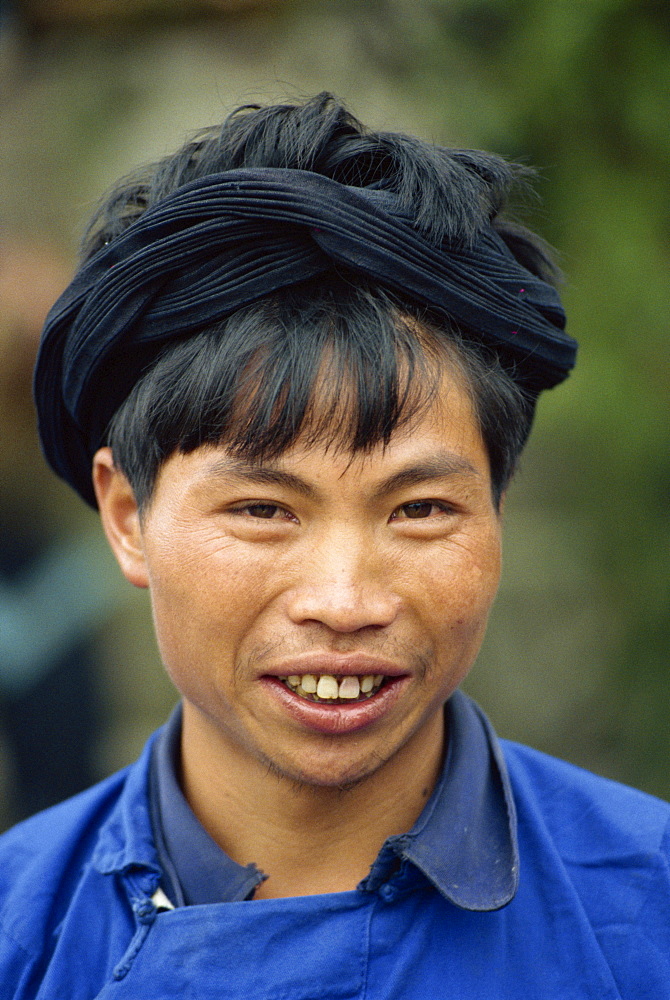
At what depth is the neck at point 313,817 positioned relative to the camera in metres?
1.92

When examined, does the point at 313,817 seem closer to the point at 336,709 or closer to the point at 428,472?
the point at 336,709

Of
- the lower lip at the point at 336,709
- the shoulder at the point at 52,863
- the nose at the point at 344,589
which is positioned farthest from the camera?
the shoulder at the point at 52,863

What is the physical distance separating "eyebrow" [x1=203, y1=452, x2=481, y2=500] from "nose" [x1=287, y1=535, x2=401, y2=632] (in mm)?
98

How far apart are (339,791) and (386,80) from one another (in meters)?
2.71

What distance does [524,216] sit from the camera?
3.47 m

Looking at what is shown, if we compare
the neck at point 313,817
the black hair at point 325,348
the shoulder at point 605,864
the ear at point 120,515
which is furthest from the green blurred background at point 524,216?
the neck at point 313,817

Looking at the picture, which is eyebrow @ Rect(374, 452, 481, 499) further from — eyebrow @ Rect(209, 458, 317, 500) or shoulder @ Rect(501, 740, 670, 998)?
shoulder @ Rect(501, 740, 670, 998)

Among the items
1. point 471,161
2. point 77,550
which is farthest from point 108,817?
point 77,550

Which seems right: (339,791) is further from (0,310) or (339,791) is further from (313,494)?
(0,310)

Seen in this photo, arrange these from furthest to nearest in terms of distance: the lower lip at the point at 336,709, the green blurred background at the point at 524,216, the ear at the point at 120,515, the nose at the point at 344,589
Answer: the green blurred background at the point at 524,216
the ear at the point at 120,515
the lower lip at the point at 336,709
the nose at the point at 344,589

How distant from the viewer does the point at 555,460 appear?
371 cm

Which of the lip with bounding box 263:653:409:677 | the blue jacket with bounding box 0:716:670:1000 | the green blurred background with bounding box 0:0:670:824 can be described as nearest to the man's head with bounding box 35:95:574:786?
the lip with bounding box 263:653:409:677

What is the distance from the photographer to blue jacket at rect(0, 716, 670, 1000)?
1.71m

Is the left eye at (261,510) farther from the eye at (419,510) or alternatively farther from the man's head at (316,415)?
the eye at (419,510)
